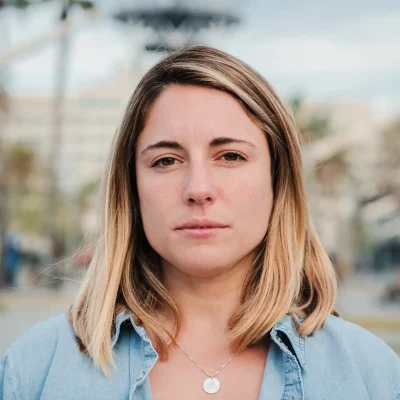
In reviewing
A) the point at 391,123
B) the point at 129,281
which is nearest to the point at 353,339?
the point at 129,281

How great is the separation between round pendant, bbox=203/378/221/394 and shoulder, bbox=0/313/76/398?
0.37 metres

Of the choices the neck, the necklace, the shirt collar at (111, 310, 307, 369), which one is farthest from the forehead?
the necklace

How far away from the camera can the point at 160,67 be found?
290 cm

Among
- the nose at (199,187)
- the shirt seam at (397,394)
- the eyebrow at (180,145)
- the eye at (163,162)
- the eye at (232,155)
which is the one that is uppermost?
the eyebrow at (180,145)

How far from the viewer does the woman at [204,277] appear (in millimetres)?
2674

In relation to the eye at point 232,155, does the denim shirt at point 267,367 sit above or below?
below

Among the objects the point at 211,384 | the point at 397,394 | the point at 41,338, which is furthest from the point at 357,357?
the point at 41,338

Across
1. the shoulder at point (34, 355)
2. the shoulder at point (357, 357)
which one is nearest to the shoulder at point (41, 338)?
the shoulder at point (34, 355)

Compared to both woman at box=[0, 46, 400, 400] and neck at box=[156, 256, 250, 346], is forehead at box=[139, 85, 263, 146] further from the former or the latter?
neck at box=[156, 256, 250, 346]

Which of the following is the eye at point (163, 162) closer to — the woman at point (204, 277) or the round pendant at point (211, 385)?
the woman at point (204, 277)

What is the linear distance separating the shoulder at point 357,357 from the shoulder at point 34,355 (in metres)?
0.66

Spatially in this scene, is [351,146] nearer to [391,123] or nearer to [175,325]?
[391,123]

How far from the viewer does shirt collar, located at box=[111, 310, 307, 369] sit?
8.80ft

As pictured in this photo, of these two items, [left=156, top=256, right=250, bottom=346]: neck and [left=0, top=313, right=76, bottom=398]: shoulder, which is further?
[left=156, top=256, right=250, bottom=346]: neck
